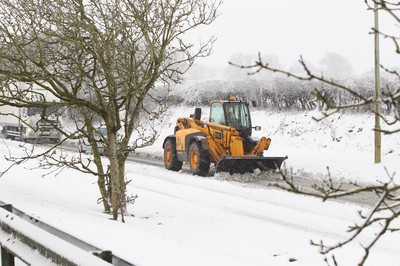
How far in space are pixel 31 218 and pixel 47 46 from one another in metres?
5.23

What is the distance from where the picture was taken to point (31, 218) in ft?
18.4

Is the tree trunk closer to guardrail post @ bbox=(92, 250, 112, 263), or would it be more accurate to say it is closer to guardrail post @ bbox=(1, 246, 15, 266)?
guardrail post @ bbox=(1, 246, 15, 266)

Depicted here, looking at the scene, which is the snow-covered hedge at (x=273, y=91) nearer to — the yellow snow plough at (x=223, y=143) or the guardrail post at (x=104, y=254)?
the yellow snow plough at (x=223, y=143)

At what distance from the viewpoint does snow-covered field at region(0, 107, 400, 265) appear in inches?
312

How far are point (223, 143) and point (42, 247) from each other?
13.6 m

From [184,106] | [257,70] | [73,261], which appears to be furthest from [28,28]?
[184,106]

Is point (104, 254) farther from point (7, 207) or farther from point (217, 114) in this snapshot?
point (217, 114)

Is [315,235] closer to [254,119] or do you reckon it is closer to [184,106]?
[254,119]

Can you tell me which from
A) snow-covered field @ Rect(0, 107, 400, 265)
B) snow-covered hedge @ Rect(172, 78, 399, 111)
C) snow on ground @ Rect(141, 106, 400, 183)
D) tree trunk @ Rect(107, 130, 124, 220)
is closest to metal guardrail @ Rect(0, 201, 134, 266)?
snow-covered field @ Rect(0, 107, 400, 265)

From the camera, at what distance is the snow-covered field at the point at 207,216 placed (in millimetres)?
7915

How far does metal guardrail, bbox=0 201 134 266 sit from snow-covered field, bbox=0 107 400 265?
25 centimetres

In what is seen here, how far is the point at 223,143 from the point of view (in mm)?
17719

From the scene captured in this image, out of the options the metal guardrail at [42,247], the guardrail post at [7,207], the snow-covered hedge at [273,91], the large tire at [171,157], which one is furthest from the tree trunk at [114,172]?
the snow-covered hedge at [273,91]

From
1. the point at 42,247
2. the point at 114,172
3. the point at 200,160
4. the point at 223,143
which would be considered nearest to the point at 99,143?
the point at 114,172
